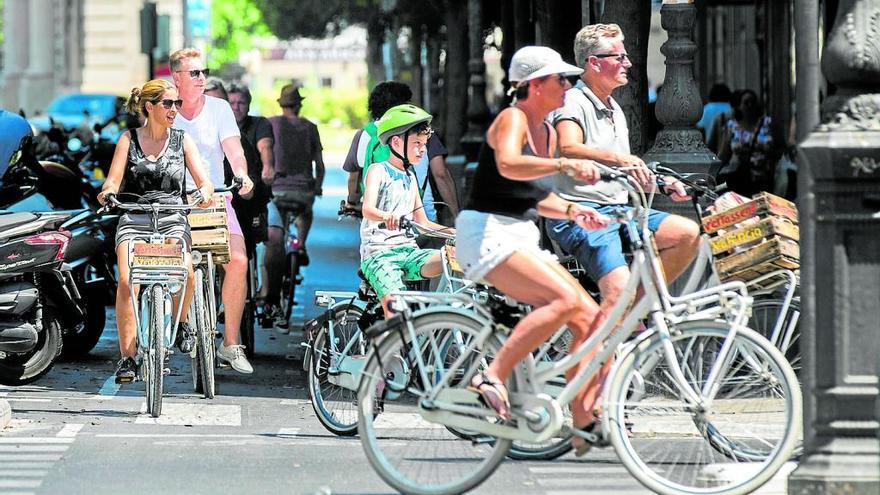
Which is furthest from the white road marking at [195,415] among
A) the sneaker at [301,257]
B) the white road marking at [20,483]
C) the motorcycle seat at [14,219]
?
the sneaker at [301,257]

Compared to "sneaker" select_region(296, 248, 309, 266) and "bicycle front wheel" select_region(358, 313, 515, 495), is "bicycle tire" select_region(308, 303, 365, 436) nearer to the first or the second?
"bicycle front wheel" select_region(358, 313, 515, 495)

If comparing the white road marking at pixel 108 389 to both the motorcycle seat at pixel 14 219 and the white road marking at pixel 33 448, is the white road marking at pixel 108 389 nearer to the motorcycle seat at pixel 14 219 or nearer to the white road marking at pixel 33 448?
the motorcycle seat at pixel 14 219

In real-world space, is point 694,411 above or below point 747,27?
below

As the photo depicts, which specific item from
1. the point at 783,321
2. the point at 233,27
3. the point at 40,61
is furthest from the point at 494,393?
the point at 233,27

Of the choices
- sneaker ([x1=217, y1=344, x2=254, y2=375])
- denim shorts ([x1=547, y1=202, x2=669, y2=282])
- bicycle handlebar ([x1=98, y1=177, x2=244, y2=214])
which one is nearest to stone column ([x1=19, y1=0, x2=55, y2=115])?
sneaker ([x1=217, y1=344, x2=254, y2=375])

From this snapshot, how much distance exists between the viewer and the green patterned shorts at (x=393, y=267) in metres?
8.75

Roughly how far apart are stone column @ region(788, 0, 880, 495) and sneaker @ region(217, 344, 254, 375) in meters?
4.80

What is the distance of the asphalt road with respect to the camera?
299 inches

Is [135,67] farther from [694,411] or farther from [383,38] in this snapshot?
[694,411]

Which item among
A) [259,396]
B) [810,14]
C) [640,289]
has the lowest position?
[259,396]

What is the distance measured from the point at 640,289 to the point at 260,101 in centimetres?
8269

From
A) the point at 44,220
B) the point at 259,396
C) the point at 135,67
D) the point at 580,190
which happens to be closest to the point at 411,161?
the point at 580,190

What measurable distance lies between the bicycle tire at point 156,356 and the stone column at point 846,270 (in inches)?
147

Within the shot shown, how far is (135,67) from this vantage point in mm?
57156
